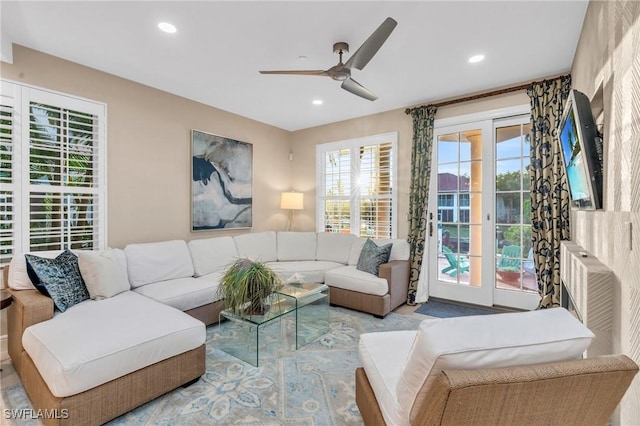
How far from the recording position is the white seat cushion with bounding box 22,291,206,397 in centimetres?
162

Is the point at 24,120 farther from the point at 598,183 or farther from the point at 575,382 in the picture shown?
the point at 598,183

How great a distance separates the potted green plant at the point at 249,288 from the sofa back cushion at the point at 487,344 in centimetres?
161

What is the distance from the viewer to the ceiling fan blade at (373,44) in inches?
77.1

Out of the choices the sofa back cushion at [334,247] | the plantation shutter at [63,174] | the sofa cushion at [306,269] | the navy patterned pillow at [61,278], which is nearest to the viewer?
the navy patterned pillow at [61,278]

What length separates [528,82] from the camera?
3383mm

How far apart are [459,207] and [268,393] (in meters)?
3.16

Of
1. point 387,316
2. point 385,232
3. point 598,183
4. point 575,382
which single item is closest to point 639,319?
point 575,382

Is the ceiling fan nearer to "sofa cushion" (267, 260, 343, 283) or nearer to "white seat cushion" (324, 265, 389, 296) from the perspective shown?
"white seat cushion" (324, 265, 389, 296)

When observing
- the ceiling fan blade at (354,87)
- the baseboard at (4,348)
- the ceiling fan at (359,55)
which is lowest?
the baseboard at (4,348)

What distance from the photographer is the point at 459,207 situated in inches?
155

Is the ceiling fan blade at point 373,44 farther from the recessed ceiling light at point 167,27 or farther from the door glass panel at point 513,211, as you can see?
the door glass panel at point 513,211

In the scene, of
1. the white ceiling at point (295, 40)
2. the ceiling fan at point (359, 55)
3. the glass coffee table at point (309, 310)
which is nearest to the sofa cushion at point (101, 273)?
the glass coffee table at point (309, 310)

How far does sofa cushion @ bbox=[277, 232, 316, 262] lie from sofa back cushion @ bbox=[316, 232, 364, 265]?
12 cm

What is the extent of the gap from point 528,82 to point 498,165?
951 mm
